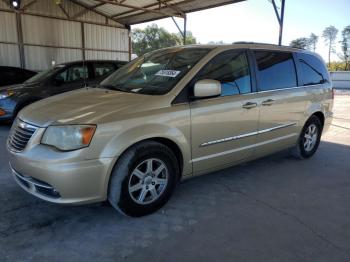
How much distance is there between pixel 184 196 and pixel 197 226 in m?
0.69

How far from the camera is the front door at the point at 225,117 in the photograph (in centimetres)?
343

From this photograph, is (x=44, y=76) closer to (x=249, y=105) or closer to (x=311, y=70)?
(x=249, y=105)

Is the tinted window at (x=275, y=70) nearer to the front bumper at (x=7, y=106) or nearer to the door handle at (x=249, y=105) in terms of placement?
the door handle at (x=249, y=105)

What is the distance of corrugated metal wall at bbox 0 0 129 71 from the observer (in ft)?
45.7

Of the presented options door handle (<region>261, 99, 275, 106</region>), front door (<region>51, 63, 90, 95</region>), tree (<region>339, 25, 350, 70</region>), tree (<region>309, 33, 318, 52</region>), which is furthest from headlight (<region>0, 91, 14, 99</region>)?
tree (<region>309, 33, 318, 52</region>)

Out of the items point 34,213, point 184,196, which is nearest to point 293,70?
point 184,196

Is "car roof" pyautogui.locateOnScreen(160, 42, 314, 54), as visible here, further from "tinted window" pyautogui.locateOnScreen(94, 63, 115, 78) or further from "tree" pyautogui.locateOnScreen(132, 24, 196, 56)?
"tree" pyautogui.locateOnScreen(132, 24, 196, 56)

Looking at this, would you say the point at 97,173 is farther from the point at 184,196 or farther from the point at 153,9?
the point at 153,9

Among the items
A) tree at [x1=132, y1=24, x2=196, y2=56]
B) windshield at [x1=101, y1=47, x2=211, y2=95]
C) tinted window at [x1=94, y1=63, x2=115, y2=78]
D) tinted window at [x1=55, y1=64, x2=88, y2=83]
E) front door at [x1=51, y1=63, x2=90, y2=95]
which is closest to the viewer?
windshield at [x1=101, y1=47, x2=211, y2=95]

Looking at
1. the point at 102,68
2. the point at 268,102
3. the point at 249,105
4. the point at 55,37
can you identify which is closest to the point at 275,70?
the point at 268,102

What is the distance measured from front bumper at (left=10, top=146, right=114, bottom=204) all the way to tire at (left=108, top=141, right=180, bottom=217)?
120 millimetres

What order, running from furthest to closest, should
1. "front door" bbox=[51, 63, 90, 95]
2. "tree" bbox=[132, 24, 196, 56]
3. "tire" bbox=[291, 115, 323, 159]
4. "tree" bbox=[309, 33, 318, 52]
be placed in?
"tree" bbox=[132, 24, 196, 56], "tree" bbox=[309, 33, 318, 52], "front door" bbox=[51, 63, 90, 95], "tire" bbox=[291, 115, 323, 159]

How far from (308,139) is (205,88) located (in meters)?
2.68

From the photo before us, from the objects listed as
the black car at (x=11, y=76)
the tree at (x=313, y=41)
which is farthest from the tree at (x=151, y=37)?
the black car at (x=11, y=76)
